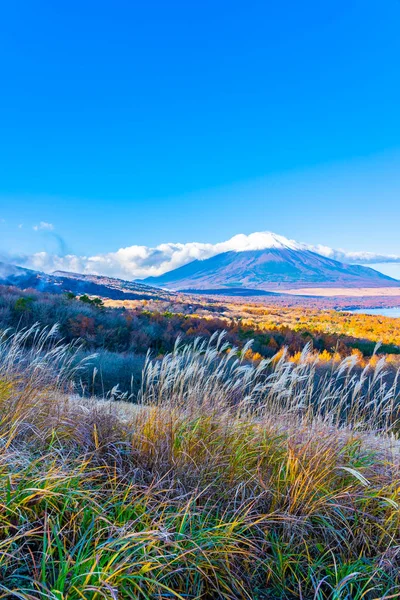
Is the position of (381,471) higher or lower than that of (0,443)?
lower

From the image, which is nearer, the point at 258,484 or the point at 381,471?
the point at 258,484

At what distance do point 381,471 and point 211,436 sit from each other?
1468 millimetres

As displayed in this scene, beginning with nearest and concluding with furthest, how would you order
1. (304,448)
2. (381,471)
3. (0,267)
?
(304,448)
(381,471)
(0,267)

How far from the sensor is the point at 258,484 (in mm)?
2832

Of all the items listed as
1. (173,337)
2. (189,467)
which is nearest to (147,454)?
(189,467)

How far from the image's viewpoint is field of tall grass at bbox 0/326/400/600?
1.95 m

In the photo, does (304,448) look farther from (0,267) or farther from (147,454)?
(0,267)

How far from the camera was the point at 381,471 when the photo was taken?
10.7 feet

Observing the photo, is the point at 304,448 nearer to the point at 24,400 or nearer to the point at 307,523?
the point at 307,523

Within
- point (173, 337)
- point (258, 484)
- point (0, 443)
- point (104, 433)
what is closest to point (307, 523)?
point (258, 484)

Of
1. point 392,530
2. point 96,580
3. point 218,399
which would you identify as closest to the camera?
point 96,580

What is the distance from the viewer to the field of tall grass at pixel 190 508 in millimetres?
1953

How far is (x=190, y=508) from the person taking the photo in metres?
2.60

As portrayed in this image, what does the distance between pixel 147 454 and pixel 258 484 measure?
0.92 meters
